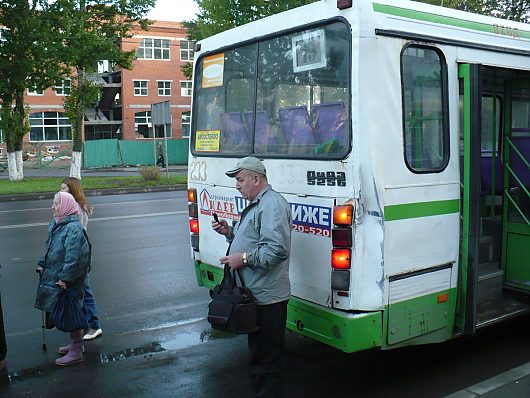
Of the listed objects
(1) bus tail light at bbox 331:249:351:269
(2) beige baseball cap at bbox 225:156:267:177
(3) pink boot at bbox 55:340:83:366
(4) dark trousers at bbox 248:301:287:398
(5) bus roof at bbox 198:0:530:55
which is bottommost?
(3) pink boot at bbox 55:340:83:366

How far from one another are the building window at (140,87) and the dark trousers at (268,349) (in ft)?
165

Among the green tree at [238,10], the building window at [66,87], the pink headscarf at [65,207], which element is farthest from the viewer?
the building window at [66,87]

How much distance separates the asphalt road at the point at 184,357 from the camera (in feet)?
15.2

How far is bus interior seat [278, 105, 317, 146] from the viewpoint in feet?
14.3

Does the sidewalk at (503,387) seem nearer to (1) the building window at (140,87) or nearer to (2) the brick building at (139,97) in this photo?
(2) the brick building at (139,97)

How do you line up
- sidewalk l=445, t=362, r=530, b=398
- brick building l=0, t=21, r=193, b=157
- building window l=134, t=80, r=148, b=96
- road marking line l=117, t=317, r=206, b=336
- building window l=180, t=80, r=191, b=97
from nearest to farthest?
sidewalk l=445, t=362, r=530, b=398 → road marking line l=117, t=317, r=206, b=336 → brick building l=0, t=21, r=193, b=157 → building window l=134, t=80, r=148, b=96 → building window l=180, t=80, r=191, b=97

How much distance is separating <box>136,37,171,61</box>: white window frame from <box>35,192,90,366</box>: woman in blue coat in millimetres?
48333

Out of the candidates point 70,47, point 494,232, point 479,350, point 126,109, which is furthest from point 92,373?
point 126,109

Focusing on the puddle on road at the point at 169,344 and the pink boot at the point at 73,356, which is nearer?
the pink boot at the point at 73,356

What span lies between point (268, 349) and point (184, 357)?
172 centimetres

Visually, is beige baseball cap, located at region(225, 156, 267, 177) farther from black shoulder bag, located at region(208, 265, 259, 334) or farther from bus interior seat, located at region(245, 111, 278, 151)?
bus interior seat, located at region(245, 111, 278, 151)

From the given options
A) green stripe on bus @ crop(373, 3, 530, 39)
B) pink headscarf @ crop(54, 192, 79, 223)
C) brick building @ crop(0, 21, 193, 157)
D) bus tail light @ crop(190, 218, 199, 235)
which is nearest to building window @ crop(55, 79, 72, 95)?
bus tail light @ crop(190, 218, 199, 235)

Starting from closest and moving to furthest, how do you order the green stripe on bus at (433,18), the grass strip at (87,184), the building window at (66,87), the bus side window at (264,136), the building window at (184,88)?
the green stripe on bus at (433,18) < the bus side window at (264,136) < the grass strip at (87,184) < the building window at (66,87) < the building window at (184,88)

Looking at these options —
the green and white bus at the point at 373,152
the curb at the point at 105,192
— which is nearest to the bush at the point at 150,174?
the curb at the point at 105,192
